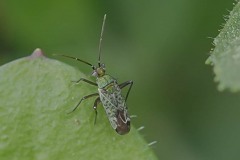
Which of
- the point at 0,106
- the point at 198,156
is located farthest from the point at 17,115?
the point at 198,156

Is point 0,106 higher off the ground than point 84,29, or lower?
lower

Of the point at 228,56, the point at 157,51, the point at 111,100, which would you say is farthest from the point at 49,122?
the point at 157,51

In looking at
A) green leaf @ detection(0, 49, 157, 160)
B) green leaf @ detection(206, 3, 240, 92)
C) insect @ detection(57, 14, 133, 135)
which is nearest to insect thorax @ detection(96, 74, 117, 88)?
insect @ detection(57, 14, 133, 135)

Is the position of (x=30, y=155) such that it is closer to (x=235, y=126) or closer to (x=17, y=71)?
(x=17, y=71)

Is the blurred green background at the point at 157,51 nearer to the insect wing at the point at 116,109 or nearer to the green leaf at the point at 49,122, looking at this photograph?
the insect wing at the point at 116,109

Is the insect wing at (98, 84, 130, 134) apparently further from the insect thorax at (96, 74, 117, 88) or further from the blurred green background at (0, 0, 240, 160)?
the blurred green background at (0, 0, 240, 160)

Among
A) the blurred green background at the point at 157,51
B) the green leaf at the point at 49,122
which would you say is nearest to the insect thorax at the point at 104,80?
the blurred green background at the point at 157,51

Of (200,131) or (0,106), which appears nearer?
(0,106)
